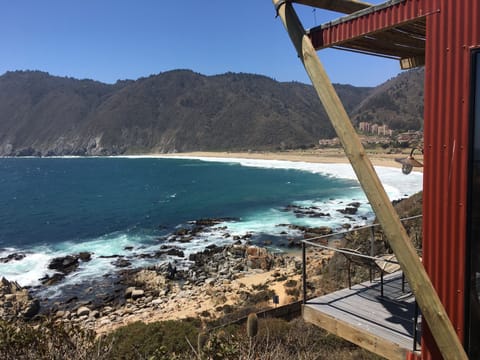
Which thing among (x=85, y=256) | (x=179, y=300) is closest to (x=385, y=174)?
(x=85, y=256)

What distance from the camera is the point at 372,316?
541 centimetres

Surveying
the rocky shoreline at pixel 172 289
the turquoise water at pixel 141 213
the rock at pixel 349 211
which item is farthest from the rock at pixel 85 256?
the rock at pixel 349 211

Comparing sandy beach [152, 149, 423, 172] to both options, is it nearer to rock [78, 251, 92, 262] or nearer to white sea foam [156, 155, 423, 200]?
white sea foam [156, 155, 423, 200]

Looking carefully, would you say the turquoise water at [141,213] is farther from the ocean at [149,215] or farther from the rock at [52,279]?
the rock at [52,279]

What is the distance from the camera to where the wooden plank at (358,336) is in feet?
15.1

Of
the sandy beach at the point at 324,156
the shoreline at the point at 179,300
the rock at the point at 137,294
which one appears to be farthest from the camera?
the sandy beach at the point at 324,156

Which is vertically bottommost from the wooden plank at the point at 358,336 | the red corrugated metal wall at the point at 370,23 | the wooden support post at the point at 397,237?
the wooden plank at the point at 358,336

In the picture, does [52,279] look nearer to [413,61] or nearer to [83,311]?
[83,311]

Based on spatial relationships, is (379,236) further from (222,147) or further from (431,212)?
(222,147)

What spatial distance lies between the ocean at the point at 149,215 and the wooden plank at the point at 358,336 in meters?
17.2

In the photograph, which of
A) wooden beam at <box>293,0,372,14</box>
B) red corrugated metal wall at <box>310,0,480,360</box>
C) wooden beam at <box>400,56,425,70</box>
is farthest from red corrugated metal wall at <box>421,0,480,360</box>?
wooden beam at <box>400,56,425,70</box>

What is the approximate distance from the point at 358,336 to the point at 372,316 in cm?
45

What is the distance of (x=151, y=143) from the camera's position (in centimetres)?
17712

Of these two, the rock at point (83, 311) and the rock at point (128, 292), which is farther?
the rock at point (128, 292)
